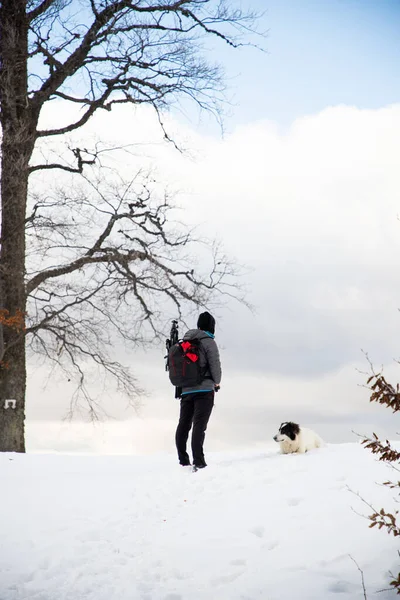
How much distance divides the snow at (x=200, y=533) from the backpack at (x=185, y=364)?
141 cm

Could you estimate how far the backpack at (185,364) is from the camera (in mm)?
9328

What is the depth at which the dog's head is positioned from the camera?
1010 centimetres

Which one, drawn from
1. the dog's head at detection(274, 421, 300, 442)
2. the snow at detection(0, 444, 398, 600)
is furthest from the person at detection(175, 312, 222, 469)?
the dog's head at detection(274, 421, 300, 442)

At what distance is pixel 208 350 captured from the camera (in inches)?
371

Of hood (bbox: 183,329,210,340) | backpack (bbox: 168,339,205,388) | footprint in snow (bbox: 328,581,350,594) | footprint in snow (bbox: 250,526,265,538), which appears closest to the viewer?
footprint in snow (bbox: 328,581,350,594)

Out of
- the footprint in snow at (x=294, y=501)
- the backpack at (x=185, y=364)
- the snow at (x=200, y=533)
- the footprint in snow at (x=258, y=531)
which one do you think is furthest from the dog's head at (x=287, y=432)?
the footprint in snow at (x=258, y=531)

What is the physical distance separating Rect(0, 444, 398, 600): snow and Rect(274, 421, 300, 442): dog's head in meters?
0.74

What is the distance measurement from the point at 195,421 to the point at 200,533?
3281mm

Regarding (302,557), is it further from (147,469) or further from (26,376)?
(26,376)

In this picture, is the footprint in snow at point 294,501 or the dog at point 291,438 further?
the dog at point 291,438

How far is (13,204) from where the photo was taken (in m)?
14.2

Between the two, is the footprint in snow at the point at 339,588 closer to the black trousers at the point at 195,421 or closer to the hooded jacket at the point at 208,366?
the black trousers at the point at 195,421

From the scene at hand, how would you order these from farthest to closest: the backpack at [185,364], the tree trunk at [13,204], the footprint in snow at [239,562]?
the tree trunk at [13,204]
the backpack at [185,364]
the footprint in snow at [239,562]

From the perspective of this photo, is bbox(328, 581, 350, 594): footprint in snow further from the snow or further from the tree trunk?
the tree trunk
